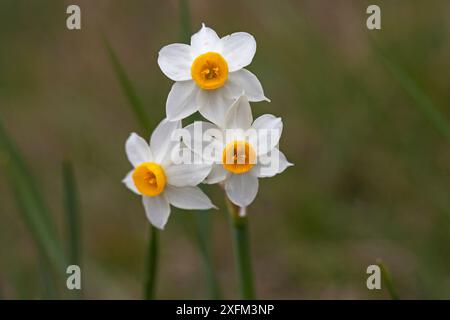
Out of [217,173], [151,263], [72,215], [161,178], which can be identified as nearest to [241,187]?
[217,173]

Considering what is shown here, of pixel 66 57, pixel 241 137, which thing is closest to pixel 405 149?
pixel 241 137

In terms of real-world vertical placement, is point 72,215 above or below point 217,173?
above

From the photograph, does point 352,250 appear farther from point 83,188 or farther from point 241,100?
point 241,100

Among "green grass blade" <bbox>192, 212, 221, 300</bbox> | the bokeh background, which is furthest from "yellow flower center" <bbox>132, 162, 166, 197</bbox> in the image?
the bokeh background

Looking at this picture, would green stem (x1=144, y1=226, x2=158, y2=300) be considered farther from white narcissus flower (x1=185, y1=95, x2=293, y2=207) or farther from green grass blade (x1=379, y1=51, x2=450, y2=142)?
green grass blade (x1=379, y1=51, x2=450, y2=142)

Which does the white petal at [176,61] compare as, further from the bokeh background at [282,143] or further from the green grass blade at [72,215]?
the bokeh background at [282,143]

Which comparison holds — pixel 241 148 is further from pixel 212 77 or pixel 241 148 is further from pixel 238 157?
pixel 212 77
